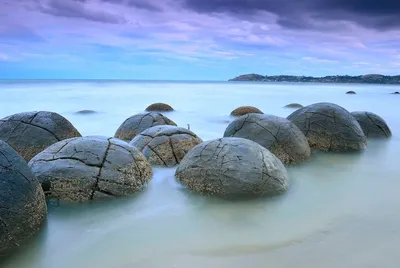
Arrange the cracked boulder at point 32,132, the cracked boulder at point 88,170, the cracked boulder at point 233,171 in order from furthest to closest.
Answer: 1. the cracked boulder at point 32,132
2. the cracked boulder at point 233,171
3. the cracked boulder at point 88,170

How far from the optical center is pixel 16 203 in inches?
153

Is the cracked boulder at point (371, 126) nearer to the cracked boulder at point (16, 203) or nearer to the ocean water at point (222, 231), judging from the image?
the ocean water at point (222, 231)

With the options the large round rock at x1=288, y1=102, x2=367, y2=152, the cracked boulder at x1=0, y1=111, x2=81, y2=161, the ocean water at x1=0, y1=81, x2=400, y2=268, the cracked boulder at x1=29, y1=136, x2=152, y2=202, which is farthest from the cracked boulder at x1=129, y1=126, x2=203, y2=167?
the large round rock at x1=288, y1=102, x2=367, y2=152

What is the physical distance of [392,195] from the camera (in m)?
5.92

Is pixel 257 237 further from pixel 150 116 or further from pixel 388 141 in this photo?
pixel 388 141

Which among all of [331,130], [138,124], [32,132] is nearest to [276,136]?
[331,130]

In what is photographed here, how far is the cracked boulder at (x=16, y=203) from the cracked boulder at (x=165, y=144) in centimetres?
282

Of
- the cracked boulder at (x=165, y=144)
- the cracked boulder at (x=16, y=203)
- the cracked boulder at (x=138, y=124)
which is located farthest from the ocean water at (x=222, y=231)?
the cracked boulder at (x=138, y=124)

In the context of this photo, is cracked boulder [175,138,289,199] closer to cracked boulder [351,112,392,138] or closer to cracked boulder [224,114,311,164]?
cracked boulder [224,114,311,164]

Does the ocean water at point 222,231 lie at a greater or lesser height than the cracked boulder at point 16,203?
lesser

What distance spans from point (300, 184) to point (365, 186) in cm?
113

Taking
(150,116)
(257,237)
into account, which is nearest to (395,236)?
(257,237)

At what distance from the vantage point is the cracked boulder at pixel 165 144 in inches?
274

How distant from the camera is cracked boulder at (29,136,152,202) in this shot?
504 cm
